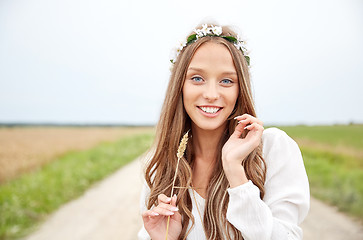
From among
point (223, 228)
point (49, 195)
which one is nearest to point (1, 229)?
point (49, 195)

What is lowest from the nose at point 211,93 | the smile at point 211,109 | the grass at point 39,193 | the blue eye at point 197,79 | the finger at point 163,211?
the grass at point 39,193

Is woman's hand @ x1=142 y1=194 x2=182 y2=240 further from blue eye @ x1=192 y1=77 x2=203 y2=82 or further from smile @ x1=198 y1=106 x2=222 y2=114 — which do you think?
blue eye @ x1=192 y1=77 x2=203 y2=82

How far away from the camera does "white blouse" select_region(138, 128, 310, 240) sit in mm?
1787

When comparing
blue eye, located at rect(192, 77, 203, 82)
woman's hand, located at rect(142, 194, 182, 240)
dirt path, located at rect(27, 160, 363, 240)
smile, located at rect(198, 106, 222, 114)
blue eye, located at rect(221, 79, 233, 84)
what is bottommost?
dirt path, located at rect(27, 160, 363, 240)

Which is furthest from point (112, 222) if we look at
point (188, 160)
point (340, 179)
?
point (340, 179)

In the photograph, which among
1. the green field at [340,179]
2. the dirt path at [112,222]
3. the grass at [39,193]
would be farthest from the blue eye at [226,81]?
the green field at [340,179]

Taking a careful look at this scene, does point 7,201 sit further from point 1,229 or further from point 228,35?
point 228,35

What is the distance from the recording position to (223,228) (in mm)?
2062

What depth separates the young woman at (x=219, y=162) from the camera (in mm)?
1855

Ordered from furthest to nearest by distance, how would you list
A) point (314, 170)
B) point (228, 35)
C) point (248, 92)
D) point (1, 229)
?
1. point (314, 170)
2. point (1, 229)
3. point (228, 35)
4. point (248, 92)

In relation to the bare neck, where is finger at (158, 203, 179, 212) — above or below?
below

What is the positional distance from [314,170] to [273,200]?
303 inches

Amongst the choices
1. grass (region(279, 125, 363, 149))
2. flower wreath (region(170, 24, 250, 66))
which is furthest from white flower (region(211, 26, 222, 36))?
grass (region(279, 125, 363, 149))

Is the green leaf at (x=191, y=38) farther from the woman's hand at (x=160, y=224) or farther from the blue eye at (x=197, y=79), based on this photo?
the woman's hand at (x=160, y=224)
